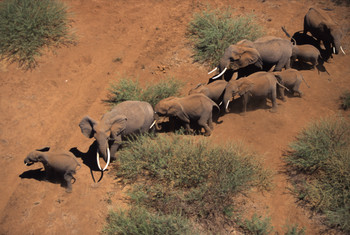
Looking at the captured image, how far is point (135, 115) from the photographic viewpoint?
280 inches

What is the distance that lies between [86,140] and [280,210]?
15.0 feet

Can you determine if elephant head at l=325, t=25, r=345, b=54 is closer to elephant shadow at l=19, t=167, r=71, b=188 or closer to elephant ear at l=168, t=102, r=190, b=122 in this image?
elephant ear at l=168, t=102, r=190, b=122

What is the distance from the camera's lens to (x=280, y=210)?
20.8 ft

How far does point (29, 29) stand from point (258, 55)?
6.77 meters

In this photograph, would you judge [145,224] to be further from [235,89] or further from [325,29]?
[325,29]

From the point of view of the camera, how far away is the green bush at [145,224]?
5.72m

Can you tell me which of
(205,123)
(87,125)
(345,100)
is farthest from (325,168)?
(87,125)

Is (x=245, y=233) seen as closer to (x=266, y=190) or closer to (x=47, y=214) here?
(x=266, y=190)

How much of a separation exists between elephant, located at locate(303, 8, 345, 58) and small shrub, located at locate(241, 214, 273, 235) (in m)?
5.87

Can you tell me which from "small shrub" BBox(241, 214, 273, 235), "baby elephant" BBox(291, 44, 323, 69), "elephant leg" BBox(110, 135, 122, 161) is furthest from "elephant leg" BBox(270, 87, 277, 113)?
"elephant leg" BBox(110, 135, 122, 161)

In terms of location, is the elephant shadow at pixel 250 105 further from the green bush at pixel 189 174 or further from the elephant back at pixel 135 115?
the elephant back at pixel 135 115

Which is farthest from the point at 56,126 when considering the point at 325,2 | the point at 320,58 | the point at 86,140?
the point at 325,2

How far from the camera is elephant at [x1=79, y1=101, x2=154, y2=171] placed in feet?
21.6

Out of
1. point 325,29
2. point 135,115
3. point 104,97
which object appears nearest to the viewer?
point 135,115
